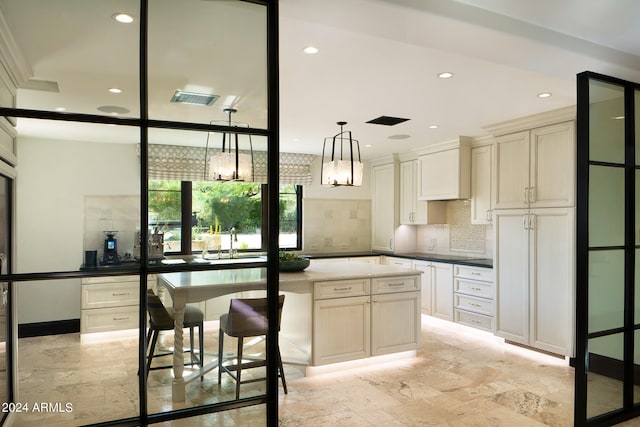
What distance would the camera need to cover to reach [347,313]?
3.90 meters

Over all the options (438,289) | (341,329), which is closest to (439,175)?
(438,289)

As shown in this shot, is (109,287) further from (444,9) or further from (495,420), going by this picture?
(495,420)

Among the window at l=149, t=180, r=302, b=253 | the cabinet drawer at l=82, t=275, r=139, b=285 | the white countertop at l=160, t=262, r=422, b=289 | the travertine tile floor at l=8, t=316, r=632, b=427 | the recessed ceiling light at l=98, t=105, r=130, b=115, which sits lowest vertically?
the travertine tile floor at l=8, t=316, r=632, b=427

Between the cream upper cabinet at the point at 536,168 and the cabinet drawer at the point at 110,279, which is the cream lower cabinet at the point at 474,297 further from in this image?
the cabinet drawer at the point at 110,279

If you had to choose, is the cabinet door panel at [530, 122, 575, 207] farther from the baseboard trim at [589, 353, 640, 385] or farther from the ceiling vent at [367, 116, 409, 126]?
the baseboard trim at [589, 353, 640, 385]

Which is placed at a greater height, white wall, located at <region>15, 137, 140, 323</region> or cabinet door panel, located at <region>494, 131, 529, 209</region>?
cabinet door panel, located at <region>494, 131, 529, 209</region>

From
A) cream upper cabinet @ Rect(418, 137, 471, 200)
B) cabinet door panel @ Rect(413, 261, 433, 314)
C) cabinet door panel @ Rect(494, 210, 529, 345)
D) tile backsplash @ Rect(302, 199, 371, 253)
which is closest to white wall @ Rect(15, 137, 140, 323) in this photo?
cabinet door panel @ Rect(494, 210, 529, 345)

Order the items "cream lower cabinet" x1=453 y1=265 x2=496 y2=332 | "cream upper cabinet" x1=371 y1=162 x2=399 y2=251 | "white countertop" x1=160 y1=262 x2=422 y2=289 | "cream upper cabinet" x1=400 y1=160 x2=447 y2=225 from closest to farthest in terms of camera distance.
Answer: "white countertop" x1=160 y1=262 x2=422 y2=289 < "cream lower cabinet" x1=453 y1=265 x2=496 y2=332 < "cream upper cabinet" x1=400 y1=160 x2=447 y2=225 < "cream upper cabinet" x1=371 y1=162 x2=399 y2=251

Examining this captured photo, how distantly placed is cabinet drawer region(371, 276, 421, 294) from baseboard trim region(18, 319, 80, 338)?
296 cm

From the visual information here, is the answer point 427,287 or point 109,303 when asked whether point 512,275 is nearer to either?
point 427,287

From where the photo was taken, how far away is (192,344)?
5.46 ft

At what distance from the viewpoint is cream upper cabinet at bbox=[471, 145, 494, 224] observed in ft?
17.9

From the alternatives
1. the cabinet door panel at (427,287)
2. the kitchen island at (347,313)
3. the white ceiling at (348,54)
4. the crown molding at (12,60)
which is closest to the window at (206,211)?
the white ceiling at (348,54)

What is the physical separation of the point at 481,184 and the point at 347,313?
280cm
